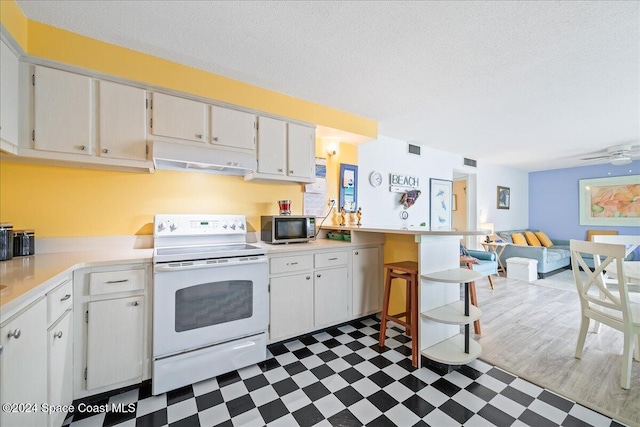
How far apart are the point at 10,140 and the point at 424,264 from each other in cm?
291

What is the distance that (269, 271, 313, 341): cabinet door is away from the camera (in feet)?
7.49

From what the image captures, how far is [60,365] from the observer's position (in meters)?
1.38

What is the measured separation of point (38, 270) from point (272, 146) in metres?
1.88

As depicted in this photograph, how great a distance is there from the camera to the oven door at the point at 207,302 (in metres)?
1.76

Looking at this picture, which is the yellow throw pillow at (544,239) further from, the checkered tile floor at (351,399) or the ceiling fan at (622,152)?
the checkered tile floor at (351,399)

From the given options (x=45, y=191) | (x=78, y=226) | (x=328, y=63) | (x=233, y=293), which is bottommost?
(x=233, y=293)

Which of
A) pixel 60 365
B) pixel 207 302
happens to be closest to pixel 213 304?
pixel 207 302

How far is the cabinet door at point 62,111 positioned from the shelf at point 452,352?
2.99 metres

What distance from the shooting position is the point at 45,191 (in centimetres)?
196

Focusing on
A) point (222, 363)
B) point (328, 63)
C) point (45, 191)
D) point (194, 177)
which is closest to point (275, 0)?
point (328, 63)

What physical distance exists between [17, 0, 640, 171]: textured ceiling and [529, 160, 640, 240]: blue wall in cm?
420

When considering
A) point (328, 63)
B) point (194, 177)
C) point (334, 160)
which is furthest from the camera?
point (334, 160)

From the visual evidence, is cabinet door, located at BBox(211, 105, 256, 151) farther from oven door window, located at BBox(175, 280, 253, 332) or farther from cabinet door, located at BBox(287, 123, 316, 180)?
oven door window, located at BBox(175, 280, 253, 332)

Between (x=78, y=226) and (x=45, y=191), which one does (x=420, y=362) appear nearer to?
(x=78, y=226)
